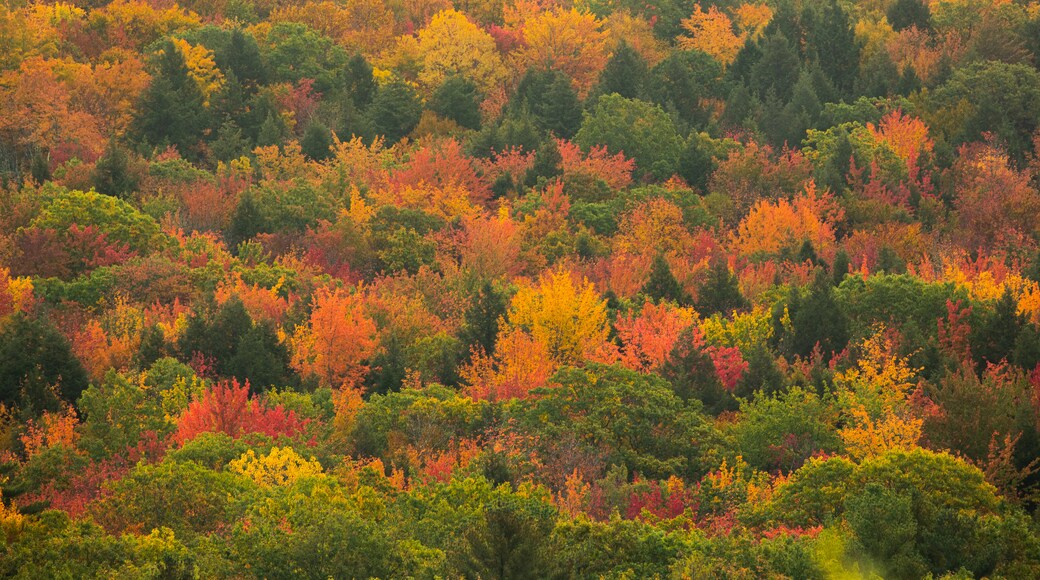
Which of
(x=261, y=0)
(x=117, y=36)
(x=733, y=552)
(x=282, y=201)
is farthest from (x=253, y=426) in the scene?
(x=261, y=0)

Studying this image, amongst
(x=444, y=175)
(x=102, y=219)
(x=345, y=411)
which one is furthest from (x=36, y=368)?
(x=444, y=175)

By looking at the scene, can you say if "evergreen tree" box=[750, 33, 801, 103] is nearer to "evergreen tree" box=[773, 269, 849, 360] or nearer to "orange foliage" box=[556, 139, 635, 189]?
"orange foliage" box=[556, 139, 635, 189]

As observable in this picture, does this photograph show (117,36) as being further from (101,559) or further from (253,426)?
(101,559)

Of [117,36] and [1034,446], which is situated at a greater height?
[1034,446]

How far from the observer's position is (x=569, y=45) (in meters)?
136

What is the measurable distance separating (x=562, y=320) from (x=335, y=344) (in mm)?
10074

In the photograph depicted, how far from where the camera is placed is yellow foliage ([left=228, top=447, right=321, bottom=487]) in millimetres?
58656

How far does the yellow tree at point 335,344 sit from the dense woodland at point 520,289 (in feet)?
0.63

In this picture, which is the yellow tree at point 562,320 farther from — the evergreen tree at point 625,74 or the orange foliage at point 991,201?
the evergreen tree at point 625,74

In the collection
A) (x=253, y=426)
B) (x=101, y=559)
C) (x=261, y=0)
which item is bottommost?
(x=261, y=0)

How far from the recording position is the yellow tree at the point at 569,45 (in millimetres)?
133750

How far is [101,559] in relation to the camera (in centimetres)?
4778

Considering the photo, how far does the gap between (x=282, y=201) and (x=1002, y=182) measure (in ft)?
139

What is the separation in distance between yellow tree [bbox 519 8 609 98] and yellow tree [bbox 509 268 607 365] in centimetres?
5071
